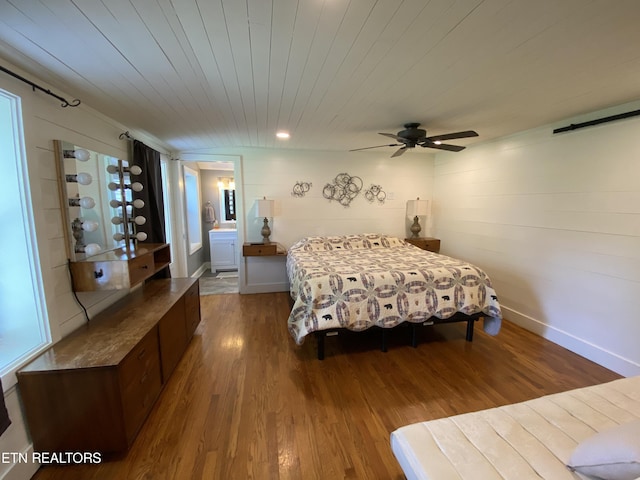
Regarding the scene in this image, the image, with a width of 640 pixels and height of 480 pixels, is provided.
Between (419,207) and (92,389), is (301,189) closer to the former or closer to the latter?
(419,207)

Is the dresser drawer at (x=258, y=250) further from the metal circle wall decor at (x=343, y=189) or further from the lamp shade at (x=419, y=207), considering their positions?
the lamp shade at (x=419, y=207)

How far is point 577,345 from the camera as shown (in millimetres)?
2711

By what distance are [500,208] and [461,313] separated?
1.56m

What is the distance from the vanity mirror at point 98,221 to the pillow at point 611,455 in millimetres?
2615

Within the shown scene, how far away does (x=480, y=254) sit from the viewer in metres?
3.86

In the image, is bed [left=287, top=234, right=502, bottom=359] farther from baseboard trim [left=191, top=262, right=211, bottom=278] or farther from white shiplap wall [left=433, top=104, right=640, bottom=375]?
baseboard trim [left=191, top=262, right=211, bottom=278]

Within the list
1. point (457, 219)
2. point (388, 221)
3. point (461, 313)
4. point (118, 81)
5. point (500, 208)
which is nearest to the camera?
point (118, 81)

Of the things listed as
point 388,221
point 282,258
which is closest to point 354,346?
point 282,258

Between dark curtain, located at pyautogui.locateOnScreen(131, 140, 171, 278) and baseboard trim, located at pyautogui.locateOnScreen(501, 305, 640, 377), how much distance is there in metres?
4.23

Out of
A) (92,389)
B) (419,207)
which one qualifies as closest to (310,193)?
(419,207)

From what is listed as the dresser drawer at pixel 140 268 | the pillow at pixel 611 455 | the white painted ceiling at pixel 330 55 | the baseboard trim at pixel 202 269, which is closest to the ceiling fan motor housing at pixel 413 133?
the white painted ceiling at pixel 330 55

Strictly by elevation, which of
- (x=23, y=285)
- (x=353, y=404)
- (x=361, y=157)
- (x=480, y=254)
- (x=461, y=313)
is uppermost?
(x=361, y=157)

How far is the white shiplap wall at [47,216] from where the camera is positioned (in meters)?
1.45

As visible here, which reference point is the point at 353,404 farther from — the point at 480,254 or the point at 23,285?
the point at 480,254
